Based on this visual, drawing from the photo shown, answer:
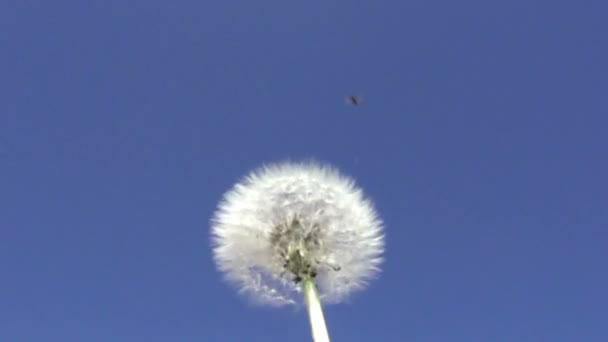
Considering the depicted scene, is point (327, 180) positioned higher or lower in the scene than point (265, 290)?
higher

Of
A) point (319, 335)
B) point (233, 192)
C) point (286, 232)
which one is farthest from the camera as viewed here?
point (233, 192)

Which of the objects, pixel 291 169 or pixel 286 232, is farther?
pixel 291 169

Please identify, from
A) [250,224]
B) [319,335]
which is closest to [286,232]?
[250,224]

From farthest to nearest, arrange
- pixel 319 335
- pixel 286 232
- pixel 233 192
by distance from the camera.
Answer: pixel 233 192 < pixel 286 232 < pixel 319 335

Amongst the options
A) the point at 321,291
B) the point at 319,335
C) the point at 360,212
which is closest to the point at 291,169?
the point at 360,212

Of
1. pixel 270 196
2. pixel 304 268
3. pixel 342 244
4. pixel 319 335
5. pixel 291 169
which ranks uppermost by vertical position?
pixel 291 169

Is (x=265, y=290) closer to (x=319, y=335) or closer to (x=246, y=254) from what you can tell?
(x=246, y=254)
